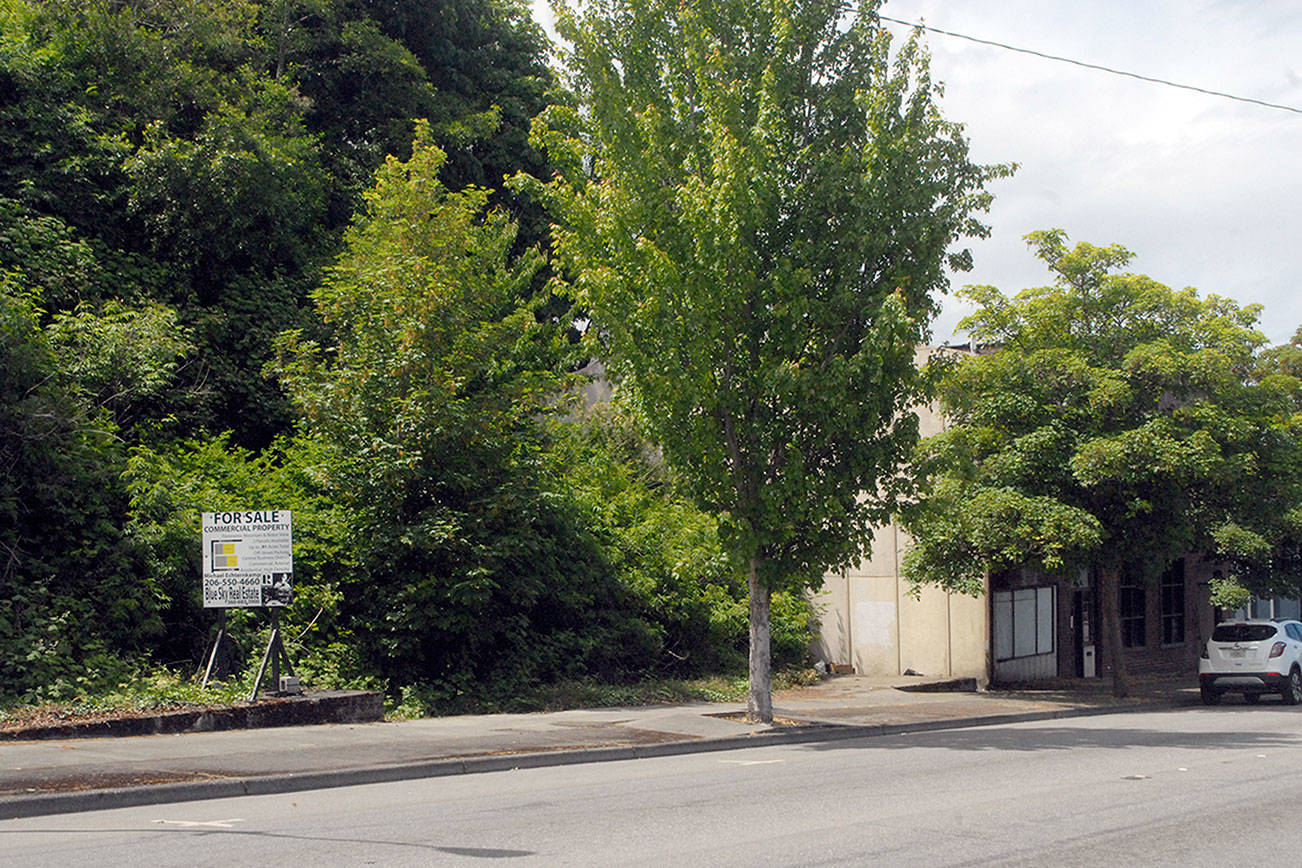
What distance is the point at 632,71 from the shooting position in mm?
17734

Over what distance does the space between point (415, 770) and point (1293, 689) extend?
64.4 ft

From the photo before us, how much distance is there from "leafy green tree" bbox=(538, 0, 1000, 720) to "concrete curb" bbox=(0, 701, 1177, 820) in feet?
4.42

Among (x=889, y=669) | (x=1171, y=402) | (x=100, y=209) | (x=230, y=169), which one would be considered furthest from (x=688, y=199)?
(x=1171, y=402)

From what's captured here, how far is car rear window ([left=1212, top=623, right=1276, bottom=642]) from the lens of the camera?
24.0m

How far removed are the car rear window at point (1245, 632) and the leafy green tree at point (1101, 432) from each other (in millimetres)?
1809

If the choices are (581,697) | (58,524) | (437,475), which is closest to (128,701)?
(58,524)

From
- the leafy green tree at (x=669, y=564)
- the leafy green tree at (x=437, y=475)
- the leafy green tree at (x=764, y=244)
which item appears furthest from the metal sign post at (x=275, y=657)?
the leafy green tree at (x=669, y=564)

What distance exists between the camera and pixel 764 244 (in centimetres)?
1722

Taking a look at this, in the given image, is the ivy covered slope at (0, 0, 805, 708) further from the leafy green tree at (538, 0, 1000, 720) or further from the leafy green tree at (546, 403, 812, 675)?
the leafy green tree at (538, 0, 1000, 720)

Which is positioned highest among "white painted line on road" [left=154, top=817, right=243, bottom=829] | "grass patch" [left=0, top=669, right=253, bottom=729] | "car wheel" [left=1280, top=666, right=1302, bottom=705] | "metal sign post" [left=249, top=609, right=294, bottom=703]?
"metal sign post" [left=249, top=609, right=294, bottom=703]

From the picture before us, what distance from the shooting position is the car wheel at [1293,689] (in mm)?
23922

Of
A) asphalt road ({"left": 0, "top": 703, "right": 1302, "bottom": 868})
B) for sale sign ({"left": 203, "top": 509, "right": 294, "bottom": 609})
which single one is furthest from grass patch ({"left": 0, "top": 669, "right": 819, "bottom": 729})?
asphalt road ({"left": 0, "top": 703, "right": 1302, "bottom": 868})

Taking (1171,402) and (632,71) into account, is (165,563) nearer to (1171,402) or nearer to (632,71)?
(632,71)

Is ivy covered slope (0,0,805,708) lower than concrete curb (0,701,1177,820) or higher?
higher
